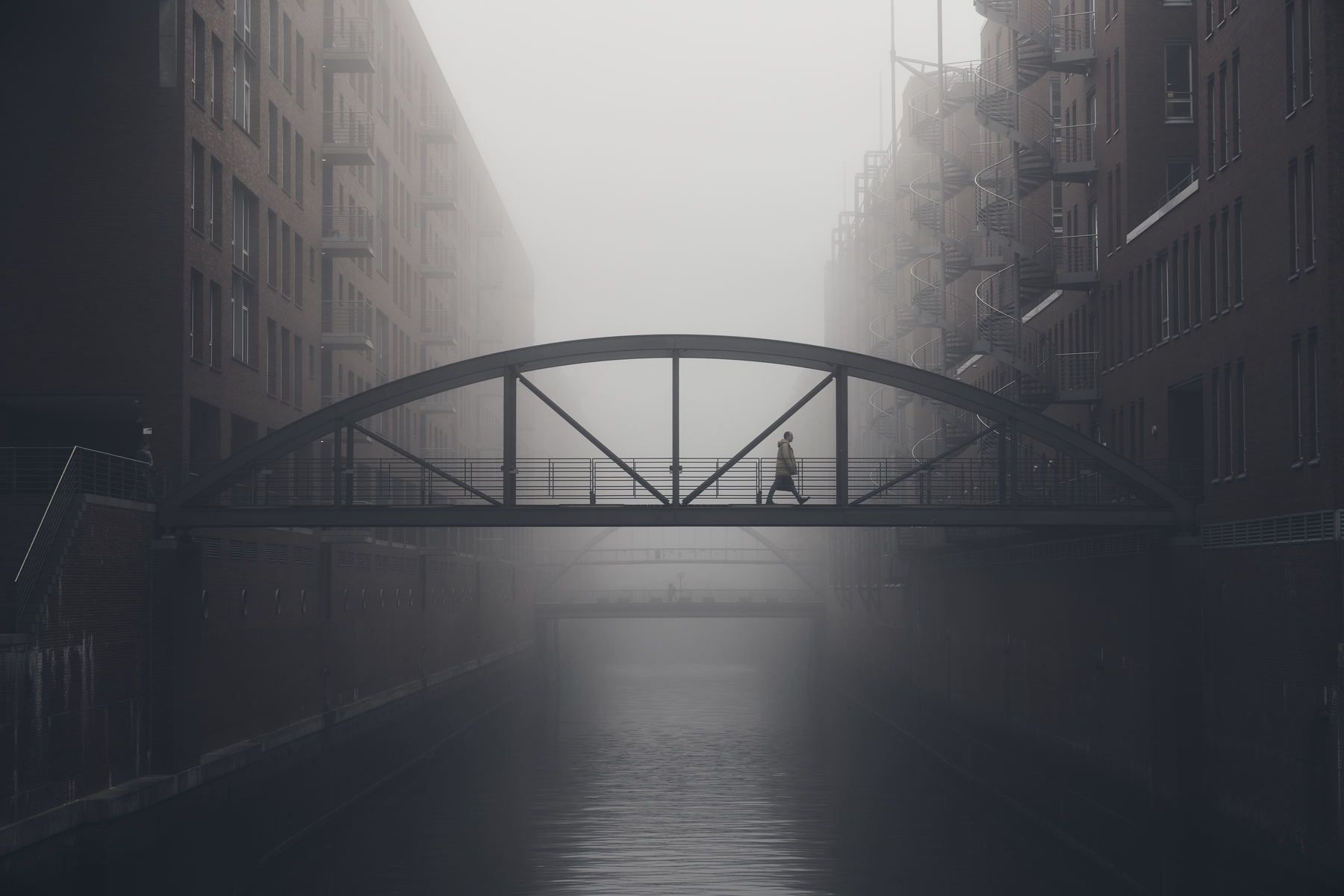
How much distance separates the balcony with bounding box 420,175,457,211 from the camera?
67.9 metres

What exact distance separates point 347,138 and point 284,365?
12669 mm

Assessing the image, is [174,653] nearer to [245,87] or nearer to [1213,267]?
[245,87]

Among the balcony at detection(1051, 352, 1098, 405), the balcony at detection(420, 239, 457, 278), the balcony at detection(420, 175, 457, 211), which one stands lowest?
the balcony at detection(1051, 352, 1098, 405)

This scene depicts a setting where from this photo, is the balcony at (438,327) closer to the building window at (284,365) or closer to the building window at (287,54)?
the building window at (287,54)

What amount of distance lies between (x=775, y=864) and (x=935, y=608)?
23.7 metres

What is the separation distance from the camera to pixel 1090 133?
42.2m

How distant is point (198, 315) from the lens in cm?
3525

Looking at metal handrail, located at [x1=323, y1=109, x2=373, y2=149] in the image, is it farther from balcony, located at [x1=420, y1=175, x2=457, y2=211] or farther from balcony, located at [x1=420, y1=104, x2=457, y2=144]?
balcony, located at [x1=420, y1=104, x2=457, y2=144]

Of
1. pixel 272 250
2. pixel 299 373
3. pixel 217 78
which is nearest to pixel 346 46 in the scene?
pixel 299 373

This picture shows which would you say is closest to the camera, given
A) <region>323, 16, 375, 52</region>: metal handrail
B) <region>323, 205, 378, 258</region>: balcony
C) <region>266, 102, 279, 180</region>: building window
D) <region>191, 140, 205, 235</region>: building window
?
<region>191, 140, 205, 235</region>: building window

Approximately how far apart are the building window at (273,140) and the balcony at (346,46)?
7783 mm

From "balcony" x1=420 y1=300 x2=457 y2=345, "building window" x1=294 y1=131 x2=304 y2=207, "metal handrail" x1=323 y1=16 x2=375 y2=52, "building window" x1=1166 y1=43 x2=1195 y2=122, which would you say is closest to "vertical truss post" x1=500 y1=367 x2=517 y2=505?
"building window" x1=294 y1=131 x2=304 y2=207

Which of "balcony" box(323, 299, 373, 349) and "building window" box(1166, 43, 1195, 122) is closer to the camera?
"building window" box(1166, 43, 1195, 122)

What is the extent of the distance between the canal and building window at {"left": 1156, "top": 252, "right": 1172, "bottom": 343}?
9.88 meters
